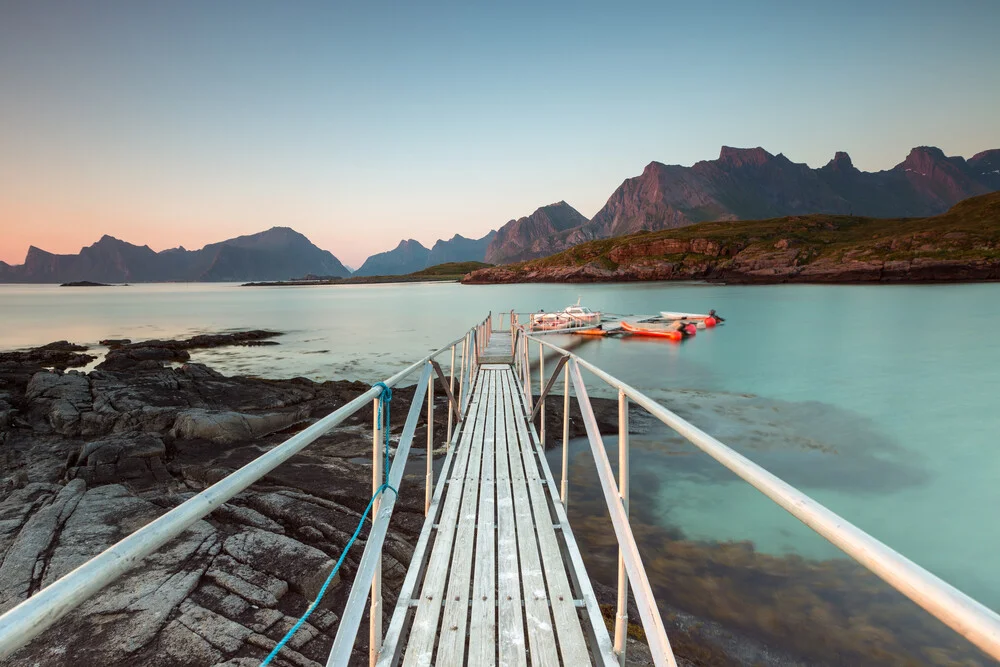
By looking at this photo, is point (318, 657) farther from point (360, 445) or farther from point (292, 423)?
point (292, 423)

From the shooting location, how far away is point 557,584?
3592 millimetres

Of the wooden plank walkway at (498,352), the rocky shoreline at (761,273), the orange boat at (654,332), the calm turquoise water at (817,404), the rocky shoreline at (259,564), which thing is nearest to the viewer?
the rocky shoreline at (259,564)

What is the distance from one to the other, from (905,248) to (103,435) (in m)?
119

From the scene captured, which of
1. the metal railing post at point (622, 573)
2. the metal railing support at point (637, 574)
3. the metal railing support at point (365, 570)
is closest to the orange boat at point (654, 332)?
the metal railing support at point (637, 574)

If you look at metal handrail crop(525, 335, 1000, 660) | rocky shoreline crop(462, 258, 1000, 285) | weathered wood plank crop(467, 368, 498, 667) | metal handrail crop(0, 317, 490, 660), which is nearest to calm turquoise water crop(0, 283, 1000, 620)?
weathered wood plank crop(467, 368, 498, 667)

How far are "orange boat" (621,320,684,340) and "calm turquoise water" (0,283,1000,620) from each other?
132cm

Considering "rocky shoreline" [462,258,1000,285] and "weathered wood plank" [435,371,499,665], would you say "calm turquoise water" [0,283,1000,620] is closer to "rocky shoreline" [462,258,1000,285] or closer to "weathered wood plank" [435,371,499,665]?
"weathered wood plank" [435,371,499,665]

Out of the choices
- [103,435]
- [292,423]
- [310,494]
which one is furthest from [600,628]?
[103,435]

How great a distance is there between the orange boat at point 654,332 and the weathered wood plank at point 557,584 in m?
30.7

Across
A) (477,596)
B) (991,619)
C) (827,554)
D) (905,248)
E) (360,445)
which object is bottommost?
(827,554)

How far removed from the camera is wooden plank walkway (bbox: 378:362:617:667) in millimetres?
2979

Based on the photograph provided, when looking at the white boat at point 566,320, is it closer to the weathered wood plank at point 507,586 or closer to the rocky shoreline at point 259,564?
the rocky shoreline at point 259,564

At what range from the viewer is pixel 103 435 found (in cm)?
1050

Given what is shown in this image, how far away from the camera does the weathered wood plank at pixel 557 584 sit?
2.98 m
